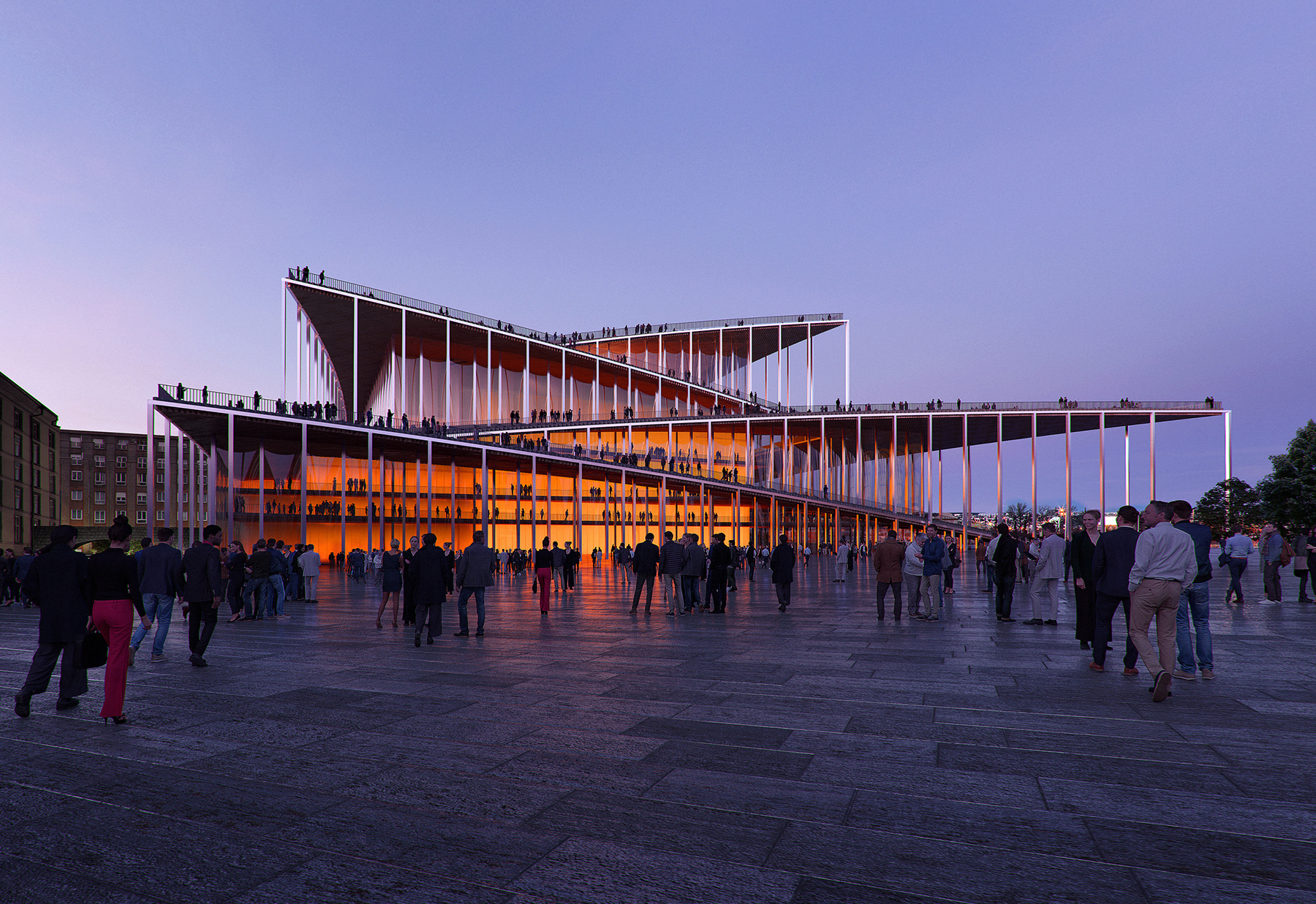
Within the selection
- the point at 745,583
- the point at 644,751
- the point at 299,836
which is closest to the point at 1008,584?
the point at 644,751

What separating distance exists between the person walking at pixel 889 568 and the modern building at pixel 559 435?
86.5 ft

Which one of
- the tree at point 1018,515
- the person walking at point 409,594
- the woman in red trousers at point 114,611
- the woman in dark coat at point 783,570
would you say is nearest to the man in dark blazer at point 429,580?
the person walking at point 409,594

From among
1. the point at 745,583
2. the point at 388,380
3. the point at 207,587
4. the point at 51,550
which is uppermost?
the point at 388,380

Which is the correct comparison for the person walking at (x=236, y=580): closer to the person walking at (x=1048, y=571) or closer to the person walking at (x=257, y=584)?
the person walking at (x=257, y=584)

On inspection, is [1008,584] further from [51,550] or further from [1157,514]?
[51,550]

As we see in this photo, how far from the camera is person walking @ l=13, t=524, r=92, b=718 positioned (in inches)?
239

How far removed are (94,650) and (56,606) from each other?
41 centimetres

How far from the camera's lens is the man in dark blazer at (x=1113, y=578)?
7.97m

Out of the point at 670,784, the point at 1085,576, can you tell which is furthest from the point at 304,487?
the point at 670,784

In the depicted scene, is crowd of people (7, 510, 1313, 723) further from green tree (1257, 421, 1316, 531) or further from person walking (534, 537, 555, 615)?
green tree (1257, 421, 1316, 531)

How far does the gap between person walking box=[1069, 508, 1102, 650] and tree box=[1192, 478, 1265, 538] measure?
54729 millimetres

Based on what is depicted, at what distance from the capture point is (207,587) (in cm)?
898

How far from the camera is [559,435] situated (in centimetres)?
5984

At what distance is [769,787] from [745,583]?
914 inches
